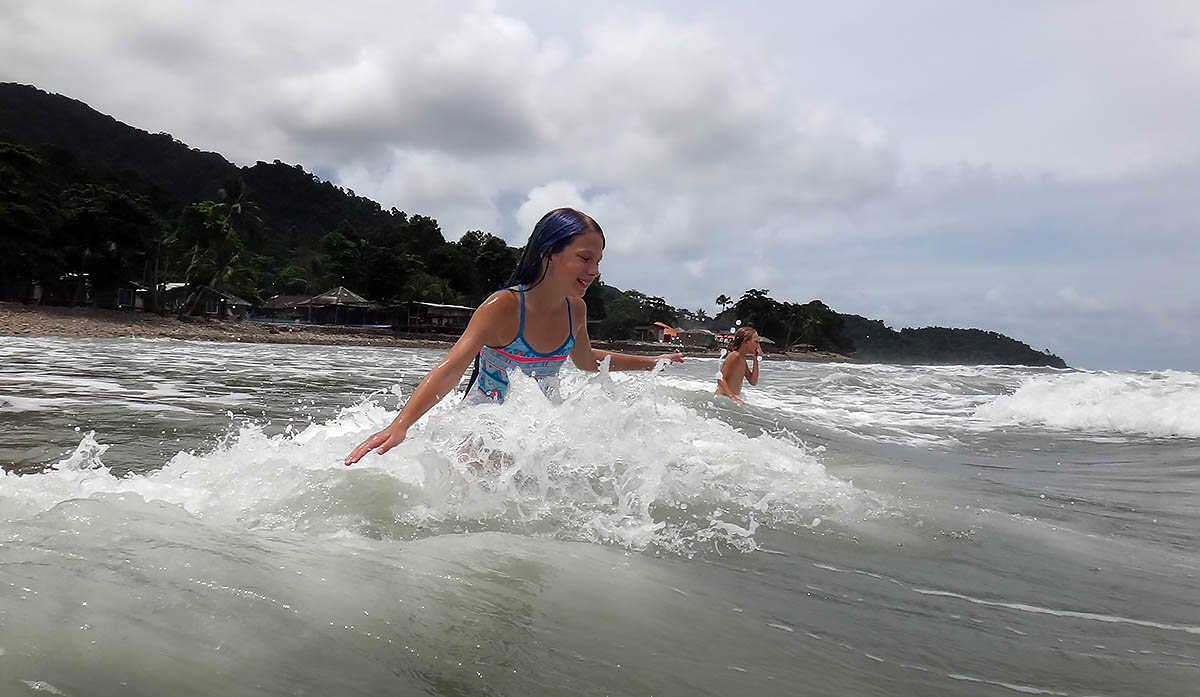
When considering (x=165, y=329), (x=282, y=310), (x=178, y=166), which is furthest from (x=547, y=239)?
(x=178, y=166)

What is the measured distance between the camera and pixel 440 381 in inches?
110

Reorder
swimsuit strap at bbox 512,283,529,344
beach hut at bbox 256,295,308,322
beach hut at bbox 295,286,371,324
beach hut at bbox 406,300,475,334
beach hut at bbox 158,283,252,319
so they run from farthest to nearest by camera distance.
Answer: beach hut at bbox 256,295,308,322 < beach hut at bbox 406,300,475,334 < beach hut at bbox 295,286,371,324 < beach hut at bbox 158,283,252,319 < swimsuit strap at bbox 512,283,529,344

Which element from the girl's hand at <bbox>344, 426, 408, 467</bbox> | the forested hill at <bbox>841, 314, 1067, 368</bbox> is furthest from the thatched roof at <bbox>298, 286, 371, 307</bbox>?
the forested hill at <bbox>841, 314, 1067, 368</bbox>

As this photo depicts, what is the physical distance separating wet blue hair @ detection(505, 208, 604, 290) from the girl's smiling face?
0.07 ft

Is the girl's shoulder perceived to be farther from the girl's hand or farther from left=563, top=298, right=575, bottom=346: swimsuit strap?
the girl's hand

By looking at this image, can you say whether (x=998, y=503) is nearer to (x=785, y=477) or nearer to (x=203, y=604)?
(x=785, y=477)

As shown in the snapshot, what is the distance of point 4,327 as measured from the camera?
1033 inches

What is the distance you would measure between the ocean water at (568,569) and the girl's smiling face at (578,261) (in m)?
0.54

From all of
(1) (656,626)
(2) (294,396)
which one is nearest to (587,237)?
(1) (656,626)

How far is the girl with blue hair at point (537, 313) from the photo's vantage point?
316cm

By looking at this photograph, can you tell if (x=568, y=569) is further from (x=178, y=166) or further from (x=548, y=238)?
(x=178, y=166)

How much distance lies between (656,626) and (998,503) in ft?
9.84

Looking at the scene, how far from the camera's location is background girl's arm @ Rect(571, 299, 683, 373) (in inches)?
143

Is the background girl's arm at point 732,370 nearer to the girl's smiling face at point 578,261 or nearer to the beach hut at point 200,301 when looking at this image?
the girl's smiling face at point 578,261
